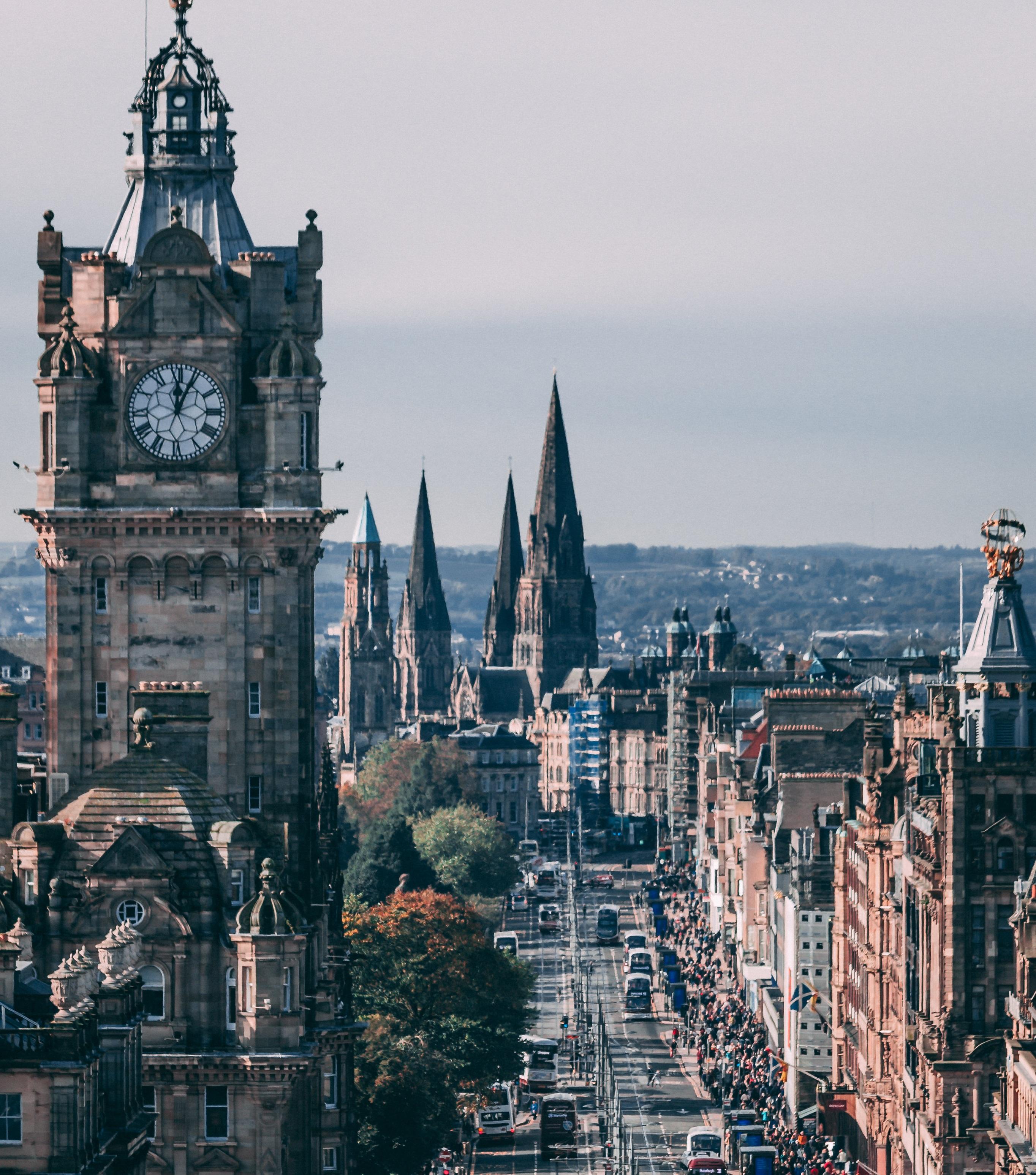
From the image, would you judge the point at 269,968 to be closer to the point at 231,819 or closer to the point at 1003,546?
the point at 231,819

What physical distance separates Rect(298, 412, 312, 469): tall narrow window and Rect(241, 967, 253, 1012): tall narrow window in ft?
71.3

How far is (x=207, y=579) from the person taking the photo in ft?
398

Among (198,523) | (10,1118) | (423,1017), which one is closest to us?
(10,1118)

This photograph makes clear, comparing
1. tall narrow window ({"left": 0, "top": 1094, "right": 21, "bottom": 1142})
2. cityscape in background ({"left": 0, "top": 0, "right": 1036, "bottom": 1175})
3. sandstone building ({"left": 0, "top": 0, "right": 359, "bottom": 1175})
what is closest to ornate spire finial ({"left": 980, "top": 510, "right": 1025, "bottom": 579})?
cityscape in background ({"left": 0, "top": 0, "right": 1036, "bottom": 1175})

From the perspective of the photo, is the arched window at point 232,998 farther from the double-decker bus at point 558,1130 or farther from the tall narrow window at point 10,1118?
the double-decker bus at point 558,1130

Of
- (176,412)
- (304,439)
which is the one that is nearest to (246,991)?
(304,439)

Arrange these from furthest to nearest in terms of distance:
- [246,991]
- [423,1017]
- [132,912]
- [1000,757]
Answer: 1. [423,1017]
2. [1000,757]
3. [246,991]
4. [132,912]

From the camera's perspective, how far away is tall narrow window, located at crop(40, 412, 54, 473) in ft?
395

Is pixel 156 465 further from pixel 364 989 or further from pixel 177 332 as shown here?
pixel 364 989

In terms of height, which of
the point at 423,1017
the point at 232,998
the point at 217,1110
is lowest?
the point at 423,1017

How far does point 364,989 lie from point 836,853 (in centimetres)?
2980

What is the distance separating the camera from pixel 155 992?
342ft

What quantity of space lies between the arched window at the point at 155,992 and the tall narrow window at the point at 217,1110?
2.40 meters

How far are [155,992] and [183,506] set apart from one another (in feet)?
68.3
